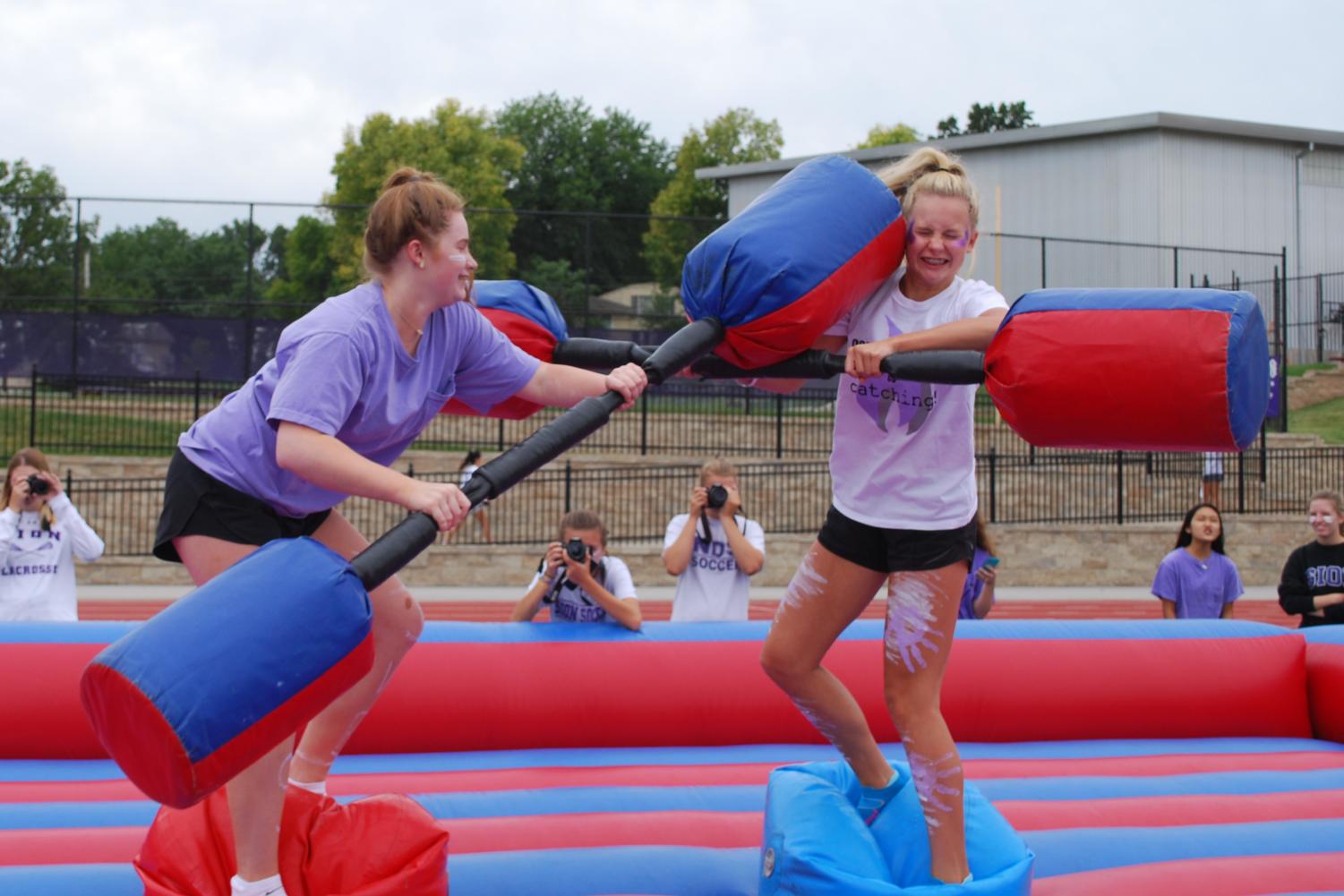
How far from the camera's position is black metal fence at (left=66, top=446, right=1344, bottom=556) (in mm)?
14742

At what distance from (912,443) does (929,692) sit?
0.61 meters

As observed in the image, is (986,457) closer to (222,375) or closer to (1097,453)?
(1097,453)

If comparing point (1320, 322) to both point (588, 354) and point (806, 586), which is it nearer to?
point (588, 354)

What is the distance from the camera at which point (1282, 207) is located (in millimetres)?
24438

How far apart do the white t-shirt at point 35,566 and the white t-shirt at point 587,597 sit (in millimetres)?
2573

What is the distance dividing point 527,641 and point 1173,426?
102 inches

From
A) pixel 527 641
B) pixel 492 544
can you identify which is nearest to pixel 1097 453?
pixel 492 544

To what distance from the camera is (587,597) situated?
16.8 feet

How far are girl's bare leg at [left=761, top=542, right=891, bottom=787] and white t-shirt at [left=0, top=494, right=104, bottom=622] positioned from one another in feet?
14.0

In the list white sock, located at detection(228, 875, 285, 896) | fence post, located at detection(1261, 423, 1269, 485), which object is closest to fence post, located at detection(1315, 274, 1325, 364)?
fence post, located at detection(1261, 423, 1269, 485)

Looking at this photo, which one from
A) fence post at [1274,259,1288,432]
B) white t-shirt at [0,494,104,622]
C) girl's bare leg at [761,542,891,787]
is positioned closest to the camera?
girl's bare leg at [761,542,891,787]

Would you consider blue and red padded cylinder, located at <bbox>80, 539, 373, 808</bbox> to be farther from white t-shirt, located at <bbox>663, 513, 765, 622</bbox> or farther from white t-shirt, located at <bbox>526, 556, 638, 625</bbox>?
white t-shirt, located at <bbox>663, 513, 765, 622</bbox>

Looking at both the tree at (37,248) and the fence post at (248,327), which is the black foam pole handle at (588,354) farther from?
the tree at (37,248)

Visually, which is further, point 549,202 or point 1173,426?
point 549,202
